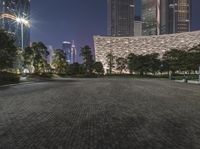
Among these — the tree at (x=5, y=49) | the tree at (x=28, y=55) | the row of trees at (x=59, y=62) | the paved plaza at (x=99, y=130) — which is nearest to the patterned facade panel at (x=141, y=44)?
the row of trees at (x=59, y=62)

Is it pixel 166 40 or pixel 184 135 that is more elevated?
pixel 166 40

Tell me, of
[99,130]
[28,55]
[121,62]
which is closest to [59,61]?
[28,55]

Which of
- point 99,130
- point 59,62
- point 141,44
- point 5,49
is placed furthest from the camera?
point 141,44

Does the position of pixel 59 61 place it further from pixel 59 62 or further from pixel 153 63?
pixel 153 63

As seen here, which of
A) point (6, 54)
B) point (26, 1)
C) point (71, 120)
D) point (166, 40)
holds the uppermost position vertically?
point (26, 1)

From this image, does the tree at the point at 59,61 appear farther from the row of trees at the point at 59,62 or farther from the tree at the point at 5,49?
the tree at the point at 5,49

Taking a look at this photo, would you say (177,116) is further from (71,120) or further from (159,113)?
(71,120)

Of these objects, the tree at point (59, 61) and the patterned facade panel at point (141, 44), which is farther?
the patterned facade panel at point (141, 44)

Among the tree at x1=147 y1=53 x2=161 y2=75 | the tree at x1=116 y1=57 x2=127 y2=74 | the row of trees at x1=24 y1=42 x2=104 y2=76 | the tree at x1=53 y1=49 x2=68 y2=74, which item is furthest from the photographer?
the tree at x1=116 y1=57 x2=127 y2=74

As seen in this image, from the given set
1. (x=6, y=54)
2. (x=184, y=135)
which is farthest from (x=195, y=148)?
(x=6, y=54)

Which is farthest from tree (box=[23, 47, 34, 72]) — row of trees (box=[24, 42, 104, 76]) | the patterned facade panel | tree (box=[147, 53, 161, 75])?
the patterned facade panel

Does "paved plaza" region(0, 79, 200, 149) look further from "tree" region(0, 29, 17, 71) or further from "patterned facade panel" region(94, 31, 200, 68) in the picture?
"patterned facade panel" region(94, 31, 200, 68)

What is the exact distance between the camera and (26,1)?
189000mm

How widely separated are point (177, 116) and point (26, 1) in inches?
7856
